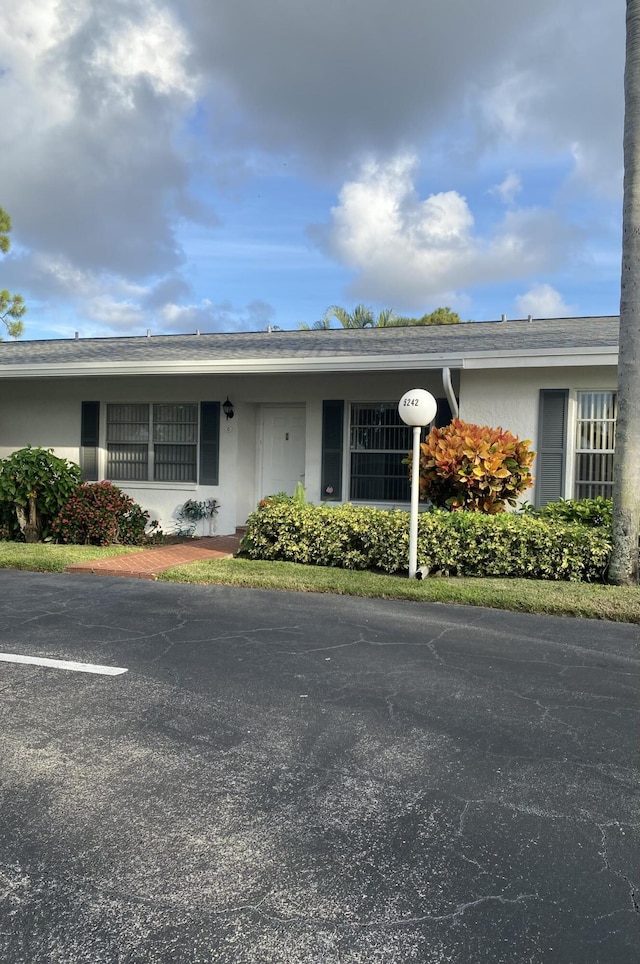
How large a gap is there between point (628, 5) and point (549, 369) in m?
4.34

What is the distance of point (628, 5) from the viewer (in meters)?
7.57

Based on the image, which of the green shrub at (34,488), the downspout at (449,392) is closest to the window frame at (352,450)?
the downspout at (449,392)

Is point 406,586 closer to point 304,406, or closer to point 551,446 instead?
point 551,446

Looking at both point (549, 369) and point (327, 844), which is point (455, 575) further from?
point (327, 844)

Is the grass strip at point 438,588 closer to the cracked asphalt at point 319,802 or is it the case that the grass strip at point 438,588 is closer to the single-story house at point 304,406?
the cracked asphalt at point 319,802

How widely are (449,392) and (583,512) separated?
252 cm

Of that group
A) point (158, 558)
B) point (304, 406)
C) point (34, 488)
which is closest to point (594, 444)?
point (304, 406)

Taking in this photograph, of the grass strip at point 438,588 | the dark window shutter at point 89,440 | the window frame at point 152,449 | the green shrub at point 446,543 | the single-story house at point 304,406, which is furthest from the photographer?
the dark window shutter at point 89,440

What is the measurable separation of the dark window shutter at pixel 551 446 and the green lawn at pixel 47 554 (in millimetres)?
6182

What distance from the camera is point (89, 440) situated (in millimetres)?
12773

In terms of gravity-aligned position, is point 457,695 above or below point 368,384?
below

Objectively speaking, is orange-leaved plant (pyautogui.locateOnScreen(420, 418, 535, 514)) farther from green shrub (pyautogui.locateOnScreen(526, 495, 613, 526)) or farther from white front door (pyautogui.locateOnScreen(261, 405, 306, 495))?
white front door (pyautogui.locateOnScreen(261, 405, 306, 495))

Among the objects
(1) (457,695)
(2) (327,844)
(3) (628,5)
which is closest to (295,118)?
(3) (628,5)

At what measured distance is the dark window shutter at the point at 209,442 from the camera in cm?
1193
